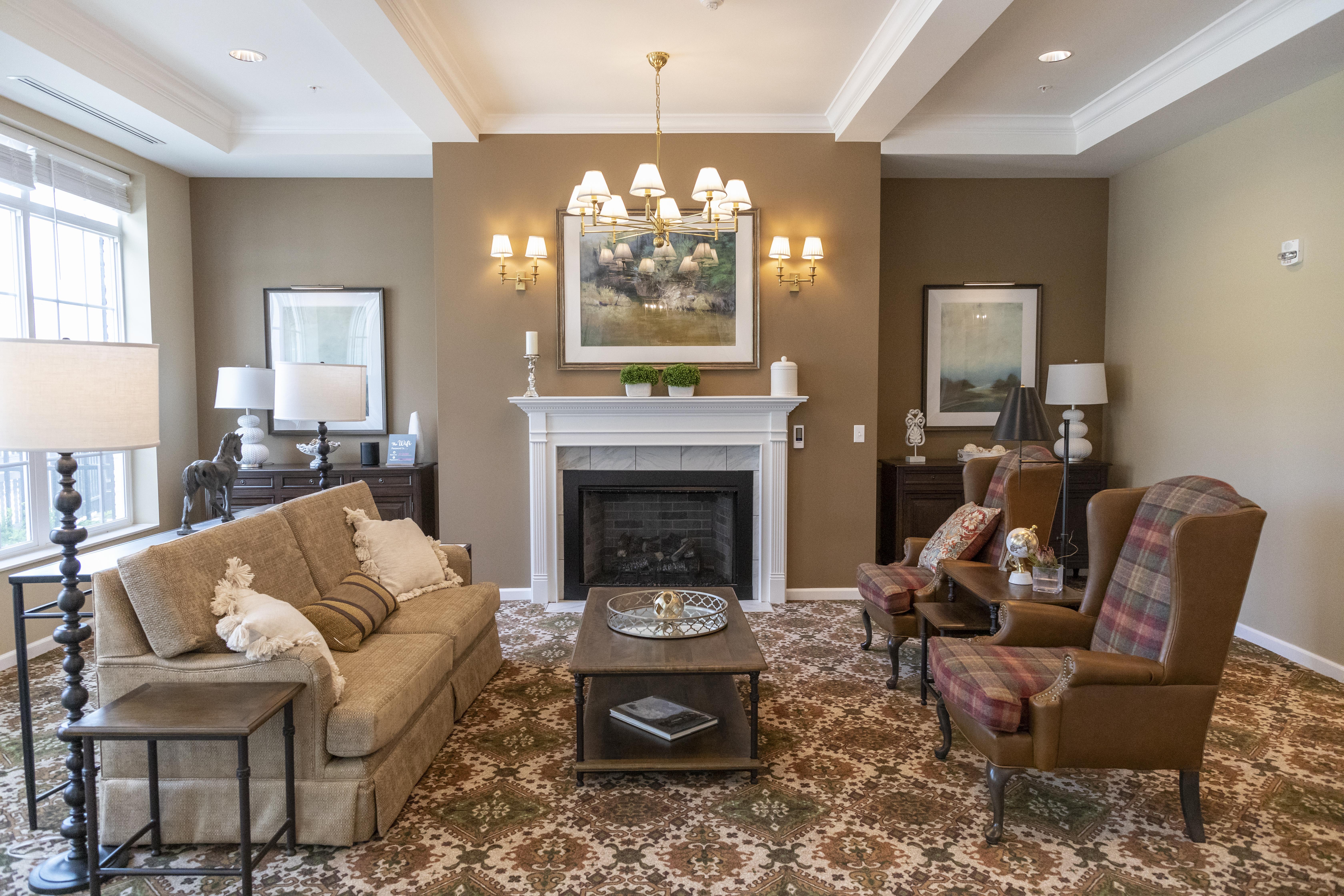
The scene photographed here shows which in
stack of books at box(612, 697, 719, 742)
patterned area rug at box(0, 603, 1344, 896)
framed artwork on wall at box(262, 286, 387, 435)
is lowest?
patterned area rug at box(0, 603, 1344, 896)

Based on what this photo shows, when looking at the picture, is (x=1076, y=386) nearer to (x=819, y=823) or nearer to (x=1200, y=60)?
(x=1200, y=60)

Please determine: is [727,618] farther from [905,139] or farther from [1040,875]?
[905,139]

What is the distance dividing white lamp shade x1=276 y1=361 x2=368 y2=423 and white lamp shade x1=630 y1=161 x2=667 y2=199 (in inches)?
65.6

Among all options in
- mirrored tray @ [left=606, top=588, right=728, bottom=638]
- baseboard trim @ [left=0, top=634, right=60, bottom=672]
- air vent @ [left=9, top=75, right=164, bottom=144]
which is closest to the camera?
mirrored tray @ [left=606, top=588, right=728, bottom=638]

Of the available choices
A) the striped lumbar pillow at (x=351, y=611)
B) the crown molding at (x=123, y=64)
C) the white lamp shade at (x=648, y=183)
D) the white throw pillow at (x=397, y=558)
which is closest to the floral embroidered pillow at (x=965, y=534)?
the white lamp shade at (x=648, y=183)

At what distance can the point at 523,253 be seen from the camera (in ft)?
17.1

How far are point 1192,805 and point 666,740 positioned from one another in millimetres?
1766

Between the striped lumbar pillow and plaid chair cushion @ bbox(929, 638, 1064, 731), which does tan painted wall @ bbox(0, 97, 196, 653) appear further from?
plaid chair cushion @ bbox(929, 638, 1064, 731)

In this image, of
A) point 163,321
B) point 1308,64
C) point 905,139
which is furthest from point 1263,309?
point 163,321

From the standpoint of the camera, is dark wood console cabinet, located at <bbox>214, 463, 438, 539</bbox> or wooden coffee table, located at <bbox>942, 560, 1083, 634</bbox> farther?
dark wood console cabinet, located at <bbox>214, 463, 438, 539</bbox>

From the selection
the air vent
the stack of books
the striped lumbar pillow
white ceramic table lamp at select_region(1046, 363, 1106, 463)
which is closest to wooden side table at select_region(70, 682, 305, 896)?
the striped lumbar pillow

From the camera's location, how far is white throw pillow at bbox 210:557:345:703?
7.73ft

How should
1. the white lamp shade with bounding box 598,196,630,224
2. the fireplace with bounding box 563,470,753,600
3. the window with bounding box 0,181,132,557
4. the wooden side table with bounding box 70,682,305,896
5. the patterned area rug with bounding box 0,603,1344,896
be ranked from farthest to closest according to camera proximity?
the fireplace with bounding box 563,470,753,600, the window with bounding box 0,181,132,557, the white lamp shade with bounding box 598,196,630,224, the patterned area rug with bounding box 0,603,1344,896, the wooden side table with bounding box 70,682,305,896

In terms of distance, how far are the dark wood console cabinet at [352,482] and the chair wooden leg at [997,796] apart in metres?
4.01
